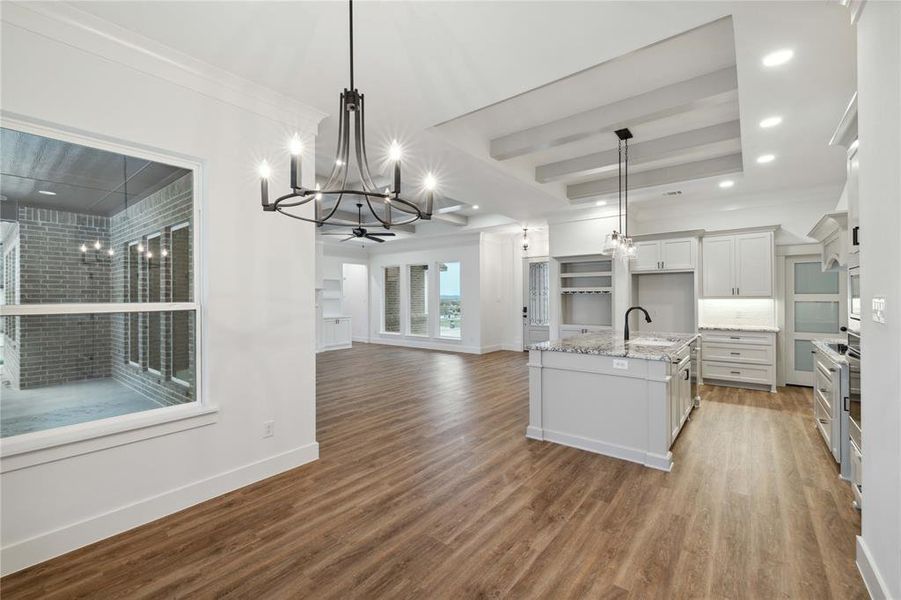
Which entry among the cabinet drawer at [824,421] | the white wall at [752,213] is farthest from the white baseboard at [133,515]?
the white wall at [752,213]

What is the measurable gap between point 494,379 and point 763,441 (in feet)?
11.4

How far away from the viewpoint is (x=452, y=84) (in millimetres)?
2863

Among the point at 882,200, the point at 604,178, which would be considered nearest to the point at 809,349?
the point at 604,178

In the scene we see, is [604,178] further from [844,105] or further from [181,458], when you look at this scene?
[181,458]

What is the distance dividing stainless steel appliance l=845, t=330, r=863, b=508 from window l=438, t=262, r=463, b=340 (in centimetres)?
747

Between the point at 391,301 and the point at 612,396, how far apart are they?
8.45 m

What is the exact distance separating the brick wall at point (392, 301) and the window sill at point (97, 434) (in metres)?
8.48

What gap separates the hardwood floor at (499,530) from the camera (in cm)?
189


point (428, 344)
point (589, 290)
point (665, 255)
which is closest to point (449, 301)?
point (428, 344)

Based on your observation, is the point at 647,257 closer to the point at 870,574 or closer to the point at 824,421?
the point at 824,421

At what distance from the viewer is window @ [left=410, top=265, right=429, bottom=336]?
1070 centimetres

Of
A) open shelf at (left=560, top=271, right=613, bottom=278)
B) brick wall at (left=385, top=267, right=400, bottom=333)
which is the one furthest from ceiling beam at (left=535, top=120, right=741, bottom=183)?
brick wall at (left=385, top=267, right=400, bottom=333)

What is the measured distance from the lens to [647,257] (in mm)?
6445

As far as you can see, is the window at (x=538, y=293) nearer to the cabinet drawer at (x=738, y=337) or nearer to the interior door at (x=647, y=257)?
the interior door at (x=647, y=257)
